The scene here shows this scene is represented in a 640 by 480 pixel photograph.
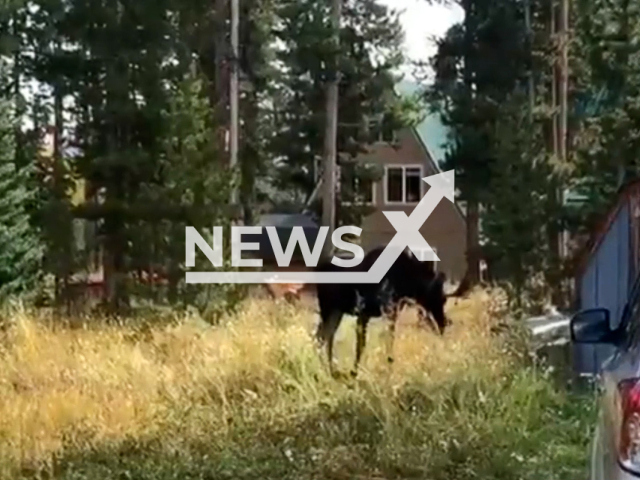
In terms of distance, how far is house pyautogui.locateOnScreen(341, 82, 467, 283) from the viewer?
22.6 feet

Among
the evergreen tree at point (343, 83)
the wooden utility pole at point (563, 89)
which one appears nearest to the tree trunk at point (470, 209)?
the evergreen tree at point (343, 83)

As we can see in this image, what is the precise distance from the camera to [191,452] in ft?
12.9

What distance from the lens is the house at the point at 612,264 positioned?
5.16 metres

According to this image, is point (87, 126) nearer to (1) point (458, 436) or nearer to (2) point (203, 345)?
(2) point (203, 345)

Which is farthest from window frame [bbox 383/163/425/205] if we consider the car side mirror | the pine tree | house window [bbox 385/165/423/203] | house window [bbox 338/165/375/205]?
the car side mirror

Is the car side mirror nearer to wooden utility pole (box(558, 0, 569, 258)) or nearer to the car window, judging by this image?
the car window

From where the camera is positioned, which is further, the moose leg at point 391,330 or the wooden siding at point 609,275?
the moose leg at point 391,330

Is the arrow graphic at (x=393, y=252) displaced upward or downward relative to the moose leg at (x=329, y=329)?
upward

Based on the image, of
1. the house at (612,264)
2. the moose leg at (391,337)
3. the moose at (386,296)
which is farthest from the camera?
the moose at (386,296)

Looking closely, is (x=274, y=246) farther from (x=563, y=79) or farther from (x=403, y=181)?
(x=563, y=79)

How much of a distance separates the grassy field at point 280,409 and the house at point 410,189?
0.91 meters

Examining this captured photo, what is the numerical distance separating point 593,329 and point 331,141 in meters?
4.79

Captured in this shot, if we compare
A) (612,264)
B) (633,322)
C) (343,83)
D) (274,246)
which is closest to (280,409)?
(612,264)

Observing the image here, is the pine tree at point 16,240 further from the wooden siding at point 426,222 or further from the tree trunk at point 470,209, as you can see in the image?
the tree trunk at point 470,209
